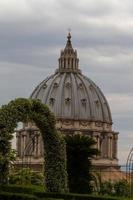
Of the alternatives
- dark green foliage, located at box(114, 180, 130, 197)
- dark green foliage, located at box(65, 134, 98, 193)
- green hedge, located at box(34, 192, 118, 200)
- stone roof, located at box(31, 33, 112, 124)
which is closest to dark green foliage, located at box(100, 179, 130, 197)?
dark green foliage, located at box(114, 180, 130, 197)

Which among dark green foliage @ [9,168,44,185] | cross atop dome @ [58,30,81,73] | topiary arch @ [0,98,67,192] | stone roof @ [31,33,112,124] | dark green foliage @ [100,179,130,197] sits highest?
cross atop dome @ [58,30,81,73]

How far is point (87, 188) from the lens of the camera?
150 ft

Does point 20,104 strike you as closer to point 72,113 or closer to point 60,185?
point 60,185

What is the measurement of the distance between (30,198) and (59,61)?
14690 centimetres

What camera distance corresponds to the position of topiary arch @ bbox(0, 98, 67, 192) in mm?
33719

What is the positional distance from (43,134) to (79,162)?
7932mm

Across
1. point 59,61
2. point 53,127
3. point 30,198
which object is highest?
point 59,61

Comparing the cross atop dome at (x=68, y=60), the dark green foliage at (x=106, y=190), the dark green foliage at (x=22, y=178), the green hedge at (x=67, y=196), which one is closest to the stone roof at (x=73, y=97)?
the cross atop dome at (x=68, y=60)

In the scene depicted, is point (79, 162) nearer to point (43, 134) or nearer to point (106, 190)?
point (43, 134)

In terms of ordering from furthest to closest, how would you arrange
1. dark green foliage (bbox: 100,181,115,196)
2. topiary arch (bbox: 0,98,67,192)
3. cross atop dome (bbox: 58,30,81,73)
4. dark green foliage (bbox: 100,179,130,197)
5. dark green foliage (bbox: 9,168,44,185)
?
cross atop dome (bbox: 58,30,81,73) < dark green foliage (bbox: 100,181,115,196) < dark green foliage (bbox: 100,179,130,197) < dark green foliage (bbox: 9,168,44,185) < topiary arch (bbox: 0,98,67,192)

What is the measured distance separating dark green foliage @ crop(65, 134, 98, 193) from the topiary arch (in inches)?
279

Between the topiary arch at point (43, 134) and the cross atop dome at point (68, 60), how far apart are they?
13606cm

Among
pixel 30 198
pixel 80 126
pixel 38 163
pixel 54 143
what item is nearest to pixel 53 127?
pixel 54 143

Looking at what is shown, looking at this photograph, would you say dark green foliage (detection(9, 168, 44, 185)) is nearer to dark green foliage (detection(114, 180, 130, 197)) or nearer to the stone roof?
dark green foliage (detection(114, 180, 130, 197))
